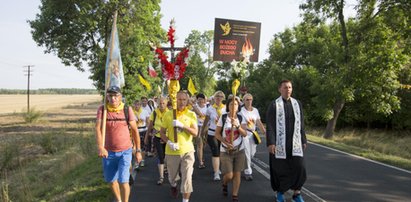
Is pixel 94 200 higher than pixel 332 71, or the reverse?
pixel 332 71

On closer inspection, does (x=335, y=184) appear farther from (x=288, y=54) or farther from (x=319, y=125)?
(x=288, y=54)

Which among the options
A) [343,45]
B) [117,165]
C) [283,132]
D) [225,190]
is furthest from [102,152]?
[343,45]

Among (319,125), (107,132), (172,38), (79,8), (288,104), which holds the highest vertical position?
(79,8)

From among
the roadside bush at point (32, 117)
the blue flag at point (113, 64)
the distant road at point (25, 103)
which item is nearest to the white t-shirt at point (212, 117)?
the blue flag at point (113, 64)

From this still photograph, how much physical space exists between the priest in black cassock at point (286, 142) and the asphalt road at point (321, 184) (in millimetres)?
703

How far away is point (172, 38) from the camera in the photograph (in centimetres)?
593

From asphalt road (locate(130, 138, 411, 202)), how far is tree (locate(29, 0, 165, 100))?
15.9m

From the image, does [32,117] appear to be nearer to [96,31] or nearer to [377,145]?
[96,31]

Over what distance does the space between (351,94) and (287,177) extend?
47.5 ft

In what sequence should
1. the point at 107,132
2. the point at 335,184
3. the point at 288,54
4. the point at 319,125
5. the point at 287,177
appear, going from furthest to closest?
1. the point at 288,54
2. the point at 319,125
3. the point at 335,184
4. the point at 287,177
5. the point at 107,132

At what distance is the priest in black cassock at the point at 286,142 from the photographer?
5.41 meters

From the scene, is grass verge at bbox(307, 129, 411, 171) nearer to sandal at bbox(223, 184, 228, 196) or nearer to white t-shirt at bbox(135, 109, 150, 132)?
sandal at bbox(223, 184, 228, 196)

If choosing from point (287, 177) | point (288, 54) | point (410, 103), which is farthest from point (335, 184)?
point (288, 54)

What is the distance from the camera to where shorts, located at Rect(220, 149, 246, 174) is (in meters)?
5.64
